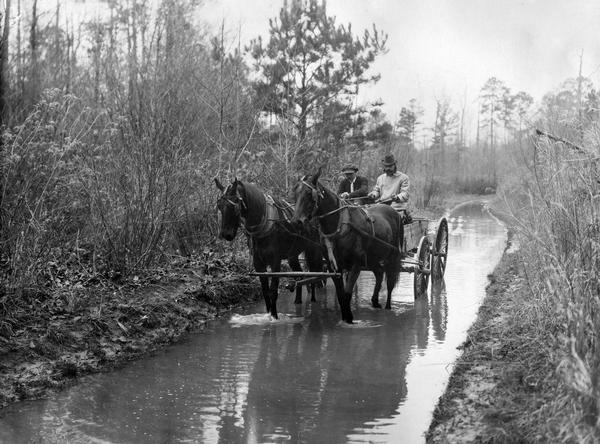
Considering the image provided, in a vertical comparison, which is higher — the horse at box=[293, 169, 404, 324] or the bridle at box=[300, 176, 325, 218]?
the bridle at box=[300, 176, 325, 218]

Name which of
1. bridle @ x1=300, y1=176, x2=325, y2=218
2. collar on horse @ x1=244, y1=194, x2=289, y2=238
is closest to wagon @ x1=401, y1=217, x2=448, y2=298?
bridle @ x1=300, y1=176, x2=325, y2=218

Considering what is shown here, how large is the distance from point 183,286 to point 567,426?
683 centimetres

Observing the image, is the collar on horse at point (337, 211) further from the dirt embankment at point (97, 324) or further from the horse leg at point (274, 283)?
the dirt embankment at point (97, 324)

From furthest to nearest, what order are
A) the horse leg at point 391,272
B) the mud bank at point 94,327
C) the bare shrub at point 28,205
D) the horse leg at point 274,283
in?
1. the horse leg at point 391,272
2. the horse leg at point 274,283
3. the bare shrub at point 28,205
4. the mud bank at point 94,327

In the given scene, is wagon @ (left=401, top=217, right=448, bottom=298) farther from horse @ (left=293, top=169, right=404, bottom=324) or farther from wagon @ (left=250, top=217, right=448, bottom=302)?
horse @ (left=293, top=169, right=404, bottom=324)

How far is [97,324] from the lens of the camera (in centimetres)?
766

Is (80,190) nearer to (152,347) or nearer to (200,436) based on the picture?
(152,347)

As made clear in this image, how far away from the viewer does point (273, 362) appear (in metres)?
7.47

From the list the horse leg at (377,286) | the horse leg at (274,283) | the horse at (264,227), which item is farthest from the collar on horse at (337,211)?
the horse leg at (377,286)

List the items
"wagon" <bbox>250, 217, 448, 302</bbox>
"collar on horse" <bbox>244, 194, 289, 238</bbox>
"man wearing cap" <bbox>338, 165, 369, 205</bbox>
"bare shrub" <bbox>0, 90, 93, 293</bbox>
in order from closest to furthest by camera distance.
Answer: "bare shrub" <bbox>0, 90, 93, 293</bbox> → "collar on horse" <bbox>244, 194, 289, 238</bbox> → "wagon" <bbox>250, 217, 448, 302</bbox> → "man wearing cap" <bbox>338, 165, 369, 205</bbox>

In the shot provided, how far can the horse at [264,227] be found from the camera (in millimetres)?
8375

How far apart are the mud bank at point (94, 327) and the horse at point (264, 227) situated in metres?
1.17

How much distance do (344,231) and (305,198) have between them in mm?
759

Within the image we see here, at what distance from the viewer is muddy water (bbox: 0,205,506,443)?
5410 mm
